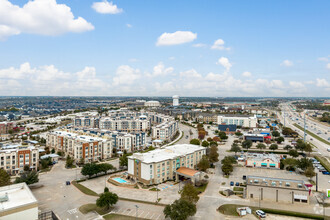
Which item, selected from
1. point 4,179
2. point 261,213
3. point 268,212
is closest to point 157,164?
point 261,213

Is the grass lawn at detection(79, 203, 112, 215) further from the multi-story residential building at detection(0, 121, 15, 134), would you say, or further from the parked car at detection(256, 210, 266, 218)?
the multi-story residential building at detection(0, 121, 15, 134)

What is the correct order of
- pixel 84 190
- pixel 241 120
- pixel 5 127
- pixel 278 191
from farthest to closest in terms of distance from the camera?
pixel 241 120 → pixel 5 127 → pixel 84 190 → pixel 278 191

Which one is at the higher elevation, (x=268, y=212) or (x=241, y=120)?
(x=241, y=120)

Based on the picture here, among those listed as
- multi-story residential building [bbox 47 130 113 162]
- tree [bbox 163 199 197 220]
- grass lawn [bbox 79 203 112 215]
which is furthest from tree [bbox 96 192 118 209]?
multi-story residential building [bbox 47 130 113 162]

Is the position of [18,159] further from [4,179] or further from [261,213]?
[261,213]

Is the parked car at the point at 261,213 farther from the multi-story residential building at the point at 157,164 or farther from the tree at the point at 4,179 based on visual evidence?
the tree at the point at 4,179

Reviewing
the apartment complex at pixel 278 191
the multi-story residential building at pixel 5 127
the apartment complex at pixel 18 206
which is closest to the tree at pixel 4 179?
the apartment complex at pixel 18 206

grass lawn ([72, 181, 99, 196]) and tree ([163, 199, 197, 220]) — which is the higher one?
tree ([163, 199, 197, 220])
